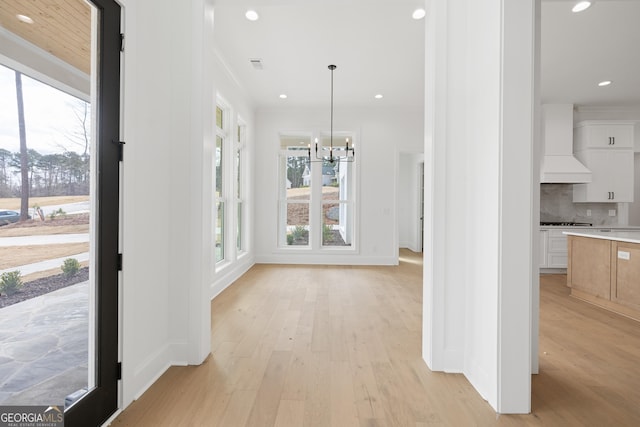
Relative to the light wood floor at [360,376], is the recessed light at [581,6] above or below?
above

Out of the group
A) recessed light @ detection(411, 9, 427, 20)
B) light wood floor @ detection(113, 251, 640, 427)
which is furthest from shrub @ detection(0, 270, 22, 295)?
recessed light @ detection(411, 9, 427, 20)

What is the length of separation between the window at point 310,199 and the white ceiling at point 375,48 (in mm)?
1261

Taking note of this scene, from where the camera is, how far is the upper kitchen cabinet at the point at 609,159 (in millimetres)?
5613

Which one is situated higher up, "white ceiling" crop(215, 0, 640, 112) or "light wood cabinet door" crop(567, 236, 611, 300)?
"white ceiling" crop(215, 0, 640, 112)

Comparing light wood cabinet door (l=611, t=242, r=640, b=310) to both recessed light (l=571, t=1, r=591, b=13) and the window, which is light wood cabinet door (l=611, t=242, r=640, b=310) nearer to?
recessed light (l=571, t=1, r=591, b=13)

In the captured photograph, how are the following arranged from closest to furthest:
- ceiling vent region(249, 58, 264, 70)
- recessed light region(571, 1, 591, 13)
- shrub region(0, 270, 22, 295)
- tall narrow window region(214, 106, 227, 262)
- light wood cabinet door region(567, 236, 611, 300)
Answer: shrub region(0, 270, 22, 295) < recessed light region(571, 1, 591, 13) < light wood cabinet door region(567, 236, 611, 300) < ceiling vent region(249, 58, 264, 70) < tall narrow window region(214, 106, 227, 262)

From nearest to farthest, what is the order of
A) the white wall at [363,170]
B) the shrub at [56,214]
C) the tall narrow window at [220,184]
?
1. the shrub at [56,214]
2. the tall narrow window at [220,184]
3. the white wall at [363,170]

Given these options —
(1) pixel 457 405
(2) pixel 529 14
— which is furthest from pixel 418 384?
(2) pixel 529 14

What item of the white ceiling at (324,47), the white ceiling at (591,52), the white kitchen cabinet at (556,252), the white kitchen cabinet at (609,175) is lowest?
the white kitchen cabinet at (556,252)

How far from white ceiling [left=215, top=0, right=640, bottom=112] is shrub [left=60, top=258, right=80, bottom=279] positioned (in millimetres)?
2208

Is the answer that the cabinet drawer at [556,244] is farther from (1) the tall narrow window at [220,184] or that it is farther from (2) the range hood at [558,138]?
(1) the tall narrow window at [220,184]

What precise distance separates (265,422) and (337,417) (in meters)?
0.38

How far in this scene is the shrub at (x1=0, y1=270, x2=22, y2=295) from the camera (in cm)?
116

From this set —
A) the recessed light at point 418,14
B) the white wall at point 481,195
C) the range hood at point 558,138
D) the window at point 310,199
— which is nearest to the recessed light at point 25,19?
the white wall at point 481,195
